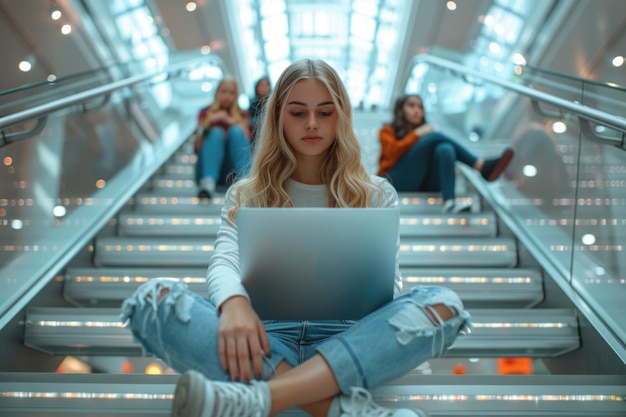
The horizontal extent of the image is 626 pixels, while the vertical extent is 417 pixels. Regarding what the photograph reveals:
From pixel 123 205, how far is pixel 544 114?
218 cm

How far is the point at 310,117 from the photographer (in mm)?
1914

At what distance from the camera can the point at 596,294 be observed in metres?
2.45

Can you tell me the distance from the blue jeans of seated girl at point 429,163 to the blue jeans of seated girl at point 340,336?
8.07ft

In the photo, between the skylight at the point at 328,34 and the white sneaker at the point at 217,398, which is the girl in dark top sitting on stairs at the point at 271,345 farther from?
the skylight at the point at 328,34

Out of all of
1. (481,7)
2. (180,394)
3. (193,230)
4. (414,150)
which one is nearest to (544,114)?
(414,150)

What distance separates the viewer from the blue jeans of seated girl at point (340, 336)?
149 cm

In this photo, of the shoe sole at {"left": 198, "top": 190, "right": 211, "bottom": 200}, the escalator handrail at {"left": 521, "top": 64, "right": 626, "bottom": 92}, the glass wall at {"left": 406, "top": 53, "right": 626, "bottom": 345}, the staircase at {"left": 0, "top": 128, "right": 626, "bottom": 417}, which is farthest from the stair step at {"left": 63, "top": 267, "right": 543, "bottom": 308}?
the shoe sole at {"left": 198, "top": 190, "right": 211, "bottom": 200}

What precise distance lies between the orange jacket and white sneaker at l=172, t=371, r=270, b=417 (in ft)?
9.98

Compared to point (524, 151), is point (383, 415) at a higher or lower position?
lower

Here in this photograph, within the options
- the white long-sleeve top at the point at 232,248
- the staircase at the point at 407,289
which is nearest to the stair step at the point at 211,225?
the staircase at the point at 407,289

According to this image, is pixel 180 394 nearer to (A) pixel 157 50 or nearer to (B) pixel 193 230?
(B) pixel 193 230

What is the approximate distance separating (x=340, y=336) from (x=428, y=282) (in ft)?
4.52

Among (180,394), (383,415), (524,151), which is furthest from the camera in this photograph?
(524,151)

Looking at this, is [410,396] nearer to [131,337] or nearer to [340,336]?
[340,336]
